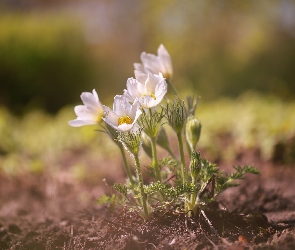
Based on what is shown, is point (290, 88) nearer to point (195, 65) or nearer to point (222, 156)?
point (195, 65)

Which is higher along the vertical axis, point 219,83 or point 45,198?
point 219,83

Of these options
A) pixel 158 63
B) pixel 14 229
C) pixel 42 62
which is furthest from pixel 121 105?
pixel 42 62

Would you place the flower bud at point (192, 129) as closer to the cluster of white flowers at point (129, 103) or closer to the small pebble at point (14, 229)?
the cluster of white flowers at point (129, 103)

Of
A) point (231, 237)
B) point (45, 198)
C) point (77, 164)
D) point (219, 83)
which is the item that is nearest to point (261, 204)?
point (231, 237)

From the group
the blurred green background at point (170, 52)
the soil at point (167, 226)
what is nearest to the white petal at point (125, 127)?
the soil at point (167, 226)

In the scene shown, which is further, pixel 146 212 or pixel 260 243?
pixel 146 212

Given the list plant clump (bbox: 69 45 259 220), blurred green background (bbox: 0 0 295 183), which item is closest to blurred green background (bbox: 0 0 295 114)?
blurred green background (bbox: 0 0 295 183)
